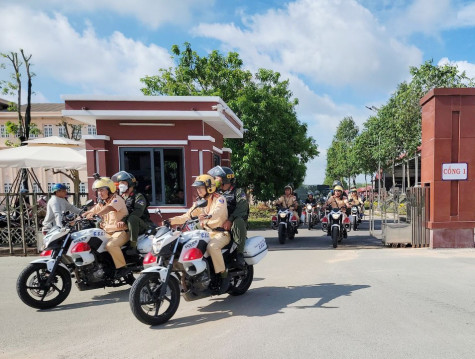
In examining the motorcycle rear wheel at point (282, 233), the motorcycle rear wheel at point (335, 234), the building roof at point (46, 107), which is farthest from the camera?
the building roof at point (46, 107)

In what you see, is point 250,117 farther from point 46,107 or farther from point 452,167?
point 46,107

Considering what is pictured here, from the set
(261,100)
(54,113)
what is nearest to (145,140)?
(261,100)

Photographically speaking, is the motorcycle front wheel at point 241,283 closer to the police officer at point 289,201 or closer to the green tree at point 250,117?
the police officer at point 289,201

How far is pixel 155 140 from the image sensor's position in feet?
30.3

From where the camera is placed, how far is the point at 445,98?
8641mm

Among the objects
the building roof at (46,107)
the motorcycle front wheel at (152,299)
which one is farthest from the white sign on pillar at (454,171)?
the building roof at (46,107)

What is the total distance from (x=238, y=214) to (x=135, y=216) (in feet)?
6.18

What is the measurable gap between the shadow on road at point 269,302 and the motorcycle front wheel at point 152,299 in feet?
0.45

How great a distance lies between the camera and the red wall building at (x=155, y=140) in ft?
29.6

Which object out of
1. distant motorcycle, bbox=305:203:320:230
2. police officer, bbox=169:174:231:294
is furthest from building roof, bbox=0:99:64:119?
police officer, bbox=169:174:231:294

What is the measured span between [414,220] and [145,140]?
762 centimetres

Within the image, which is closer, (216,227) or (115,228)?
(216,227)

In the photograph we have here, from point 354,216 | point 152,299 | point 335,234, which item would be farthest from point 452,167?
point 152,299

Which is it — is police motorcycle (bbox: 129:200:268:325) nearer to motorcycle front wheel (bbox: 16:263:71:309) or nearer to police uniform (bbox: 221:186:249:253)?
police uniform (bbox: 221:186:249:253)
